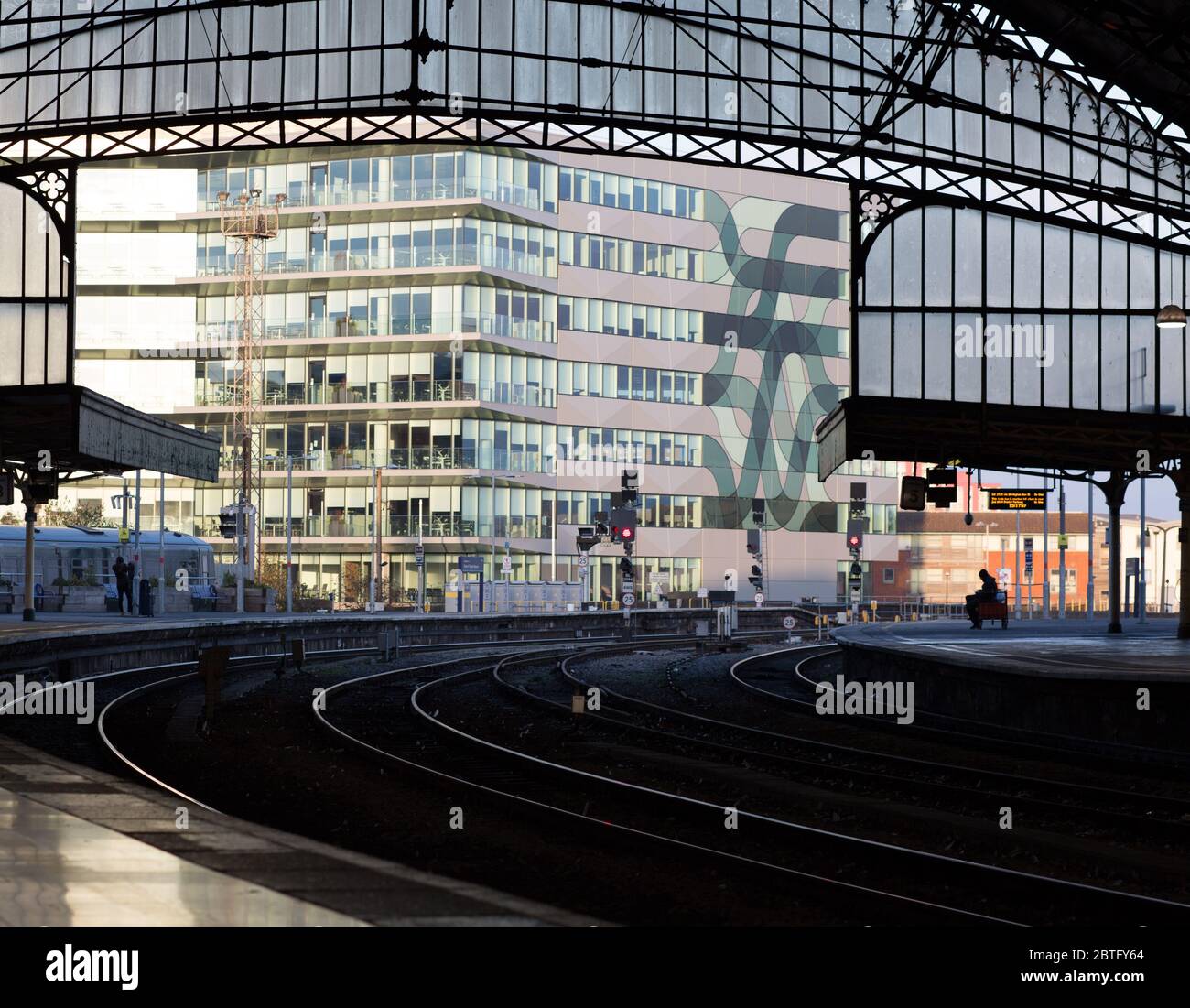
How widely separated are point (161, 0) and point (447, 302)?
58.1 m

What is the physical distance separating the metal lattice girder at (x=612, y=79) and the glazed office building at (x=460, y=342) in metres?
57.2

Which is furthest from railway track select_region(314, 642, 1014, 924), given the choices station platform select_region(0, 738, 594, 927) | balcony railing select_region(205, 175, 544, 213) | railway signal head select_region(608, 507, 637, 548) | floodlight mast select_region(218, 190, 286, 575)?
balcony railing select_region(205, 175, 544, 213)

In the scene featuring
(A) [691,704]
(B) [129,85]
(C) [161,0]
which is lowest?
(A) [691,704]

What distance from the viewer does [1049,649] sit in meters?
32.0

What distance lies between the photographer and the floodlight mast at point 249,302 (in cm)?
8925

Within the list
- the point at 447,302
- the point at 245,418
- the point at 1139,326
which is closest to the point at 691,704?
the point at 1139,326

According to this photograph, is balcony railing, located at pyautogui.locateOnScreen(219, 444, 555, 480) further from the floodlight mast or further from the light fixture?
the light fixture

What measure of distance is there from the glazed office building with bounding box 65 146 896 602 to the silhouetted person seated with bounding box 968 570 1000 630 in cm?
4319

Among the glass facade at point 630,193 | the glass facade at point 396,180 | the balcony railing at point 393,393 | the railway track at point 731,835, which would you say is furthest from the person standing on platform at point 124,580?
the glass facade at point 630,193

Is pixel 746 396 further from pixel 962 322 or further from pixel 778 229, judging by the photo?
pixel 962 322

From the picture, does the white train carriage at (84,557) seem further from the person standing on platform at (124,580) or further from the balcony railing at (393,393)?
the balcony railing at (393,393)

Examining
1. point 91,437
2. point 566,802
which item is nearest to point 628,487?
point 91,437
